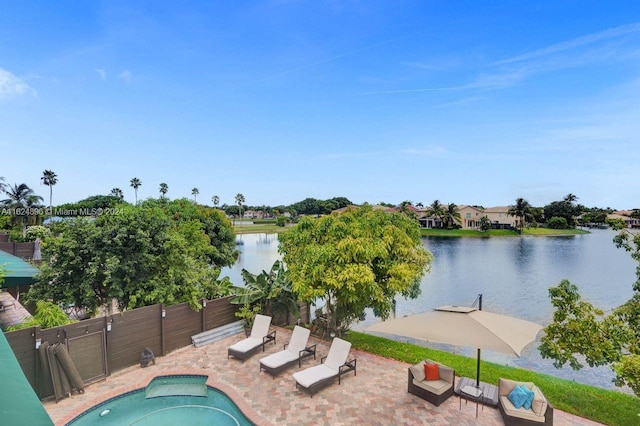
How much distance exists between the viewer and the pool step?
1069cm

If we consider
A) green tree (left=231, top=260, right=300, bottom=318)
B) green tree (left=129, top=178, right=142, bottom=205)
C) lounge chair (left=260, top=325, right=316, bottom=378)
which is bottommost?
lounge chair (left=260, top=325, right=316, bottom=378)

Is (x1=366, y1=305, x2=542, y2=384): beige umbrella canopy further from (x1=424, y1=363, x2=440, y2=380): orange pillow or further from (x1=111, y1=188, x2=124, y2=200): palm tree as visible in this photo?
(x1=111, y1=188, x2=124, y2=200): palm tree

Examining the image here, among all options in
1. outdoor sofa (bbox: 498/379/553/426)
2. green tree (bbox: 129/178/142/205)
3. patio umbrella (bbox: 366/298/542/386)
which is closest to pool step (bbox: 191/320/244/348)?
patio umbrella (bbox: 366/298/542/386)

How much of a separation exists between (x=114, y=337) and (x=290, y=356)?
4633 mm

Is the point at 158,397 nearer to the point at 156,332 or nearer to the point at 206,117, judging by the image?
the point at 156,332

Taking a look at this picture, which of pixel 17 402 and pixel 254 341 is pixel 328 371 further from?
pixel 17 402

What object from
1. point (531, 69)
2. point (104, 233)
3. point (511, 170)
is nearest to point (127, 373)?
point (104, 233)

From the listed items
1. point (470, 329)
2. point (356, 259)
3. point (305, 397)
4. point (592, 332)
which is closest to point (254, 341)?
point (305, 397)

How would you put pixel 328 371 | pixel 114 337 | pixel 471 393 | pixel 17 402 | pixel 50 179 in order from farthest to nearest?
pixel 50 179 < pixel 114 337 < pixel 328 371 < pixel 471 393 < pixel 17 402

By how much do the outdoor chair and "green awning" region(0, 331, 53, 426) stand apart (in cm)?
704

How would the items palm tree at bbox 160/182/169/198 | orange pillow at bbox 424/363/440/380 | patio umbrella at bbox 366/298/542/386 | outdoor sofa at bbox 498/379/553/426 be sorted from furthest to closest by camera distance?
palm tree at bbox 160/182/169/198
orange pillow at bbox 424/363/440/380
patio umbrella at bbox 366/298/542/386
outdoor sofa at bbox 498/379/553/426

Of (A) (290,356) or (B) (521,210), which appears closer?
(A) (290,356)

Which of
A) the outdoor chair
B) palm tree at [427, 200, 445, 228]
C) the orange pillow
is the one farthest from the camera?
palm tree at [427, 200, 445, 228]

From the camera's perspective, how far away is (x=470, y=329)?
22.3 feet
